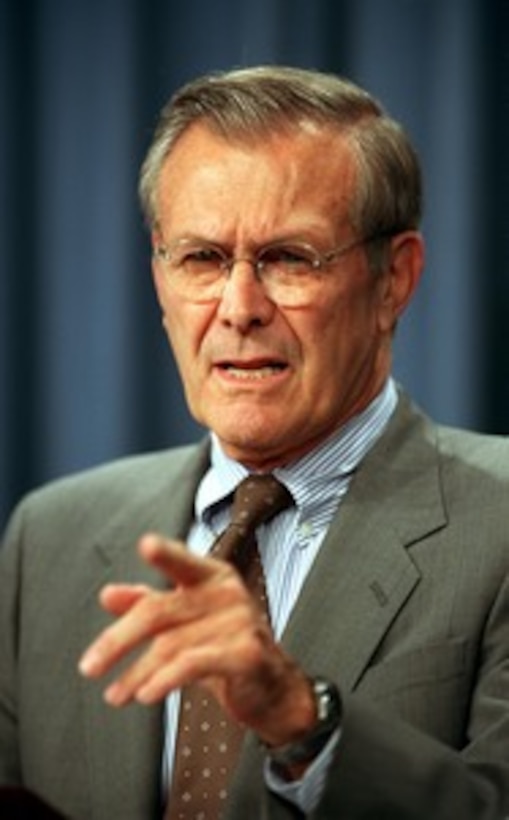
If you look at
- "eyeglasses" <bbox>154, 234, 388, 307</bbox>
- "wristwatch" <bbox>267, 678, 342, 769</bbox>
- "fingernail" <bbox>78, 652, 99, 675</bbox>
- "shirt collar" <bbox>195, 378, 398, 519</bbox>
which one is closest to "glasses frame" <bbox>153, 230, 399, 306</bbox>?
"eyeglasses" <bbox>154, 234, 388, 307</bbox>

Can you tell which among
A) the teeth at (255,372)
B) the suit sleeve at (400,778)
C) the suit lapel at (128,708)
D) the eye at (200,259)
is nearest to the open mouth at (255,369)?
the teeth at (255,372)

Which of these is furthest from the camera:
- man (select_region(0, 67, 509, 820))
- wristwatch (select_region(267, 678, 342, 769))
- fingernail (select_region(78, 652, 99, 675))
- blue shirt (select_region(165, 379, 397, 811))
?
blue shirt (select_region(165, 379, 397, 811))

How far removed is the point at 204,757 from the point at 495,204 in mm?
996

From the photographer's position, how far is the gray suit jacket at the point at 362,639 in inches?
61.6

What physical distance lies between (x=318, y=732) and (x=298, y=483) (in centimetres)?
43

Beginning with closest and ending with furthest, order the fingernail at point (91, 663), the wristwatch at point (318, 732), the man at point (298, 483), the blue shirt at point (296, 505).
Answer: the fingernail at point (91, 663), the wristwatch at point (318, 732), the man at point (298, 483), the blue shirt at point (296, 505)

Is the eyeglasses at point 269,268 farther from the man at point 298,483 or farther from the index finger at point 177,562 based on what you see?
the index finger at point 177,562

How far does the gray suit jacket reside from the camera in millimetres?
1564

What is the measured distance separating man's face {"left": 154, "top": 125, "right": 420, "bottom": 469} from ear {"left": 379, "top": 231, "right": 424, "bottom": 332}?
0.13ft

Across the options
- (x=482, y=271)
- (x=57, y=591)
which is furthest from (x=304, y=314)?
(x=482, y=271)

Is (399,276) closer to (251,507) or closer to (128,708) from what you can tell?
(251,507)

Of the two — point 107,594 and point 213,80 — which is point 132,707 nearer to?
point 107,594

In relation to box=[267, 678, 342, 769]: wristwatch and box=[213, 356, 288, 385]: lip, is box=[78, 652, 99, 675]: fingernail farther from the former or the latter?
box=[213, 356, 288, 385]: lip

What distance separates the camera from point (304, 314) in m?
A: 1.85
